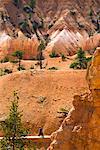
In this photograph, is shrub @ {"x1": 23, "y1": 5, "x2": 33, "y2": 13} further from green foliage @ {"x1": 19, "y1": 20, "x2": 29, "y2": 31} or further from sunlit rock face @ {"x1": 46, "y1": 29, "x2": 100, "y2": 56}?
sunlit rock face @ {"x1": 46, "y1": 29, "x2": 100, "y2": 56}

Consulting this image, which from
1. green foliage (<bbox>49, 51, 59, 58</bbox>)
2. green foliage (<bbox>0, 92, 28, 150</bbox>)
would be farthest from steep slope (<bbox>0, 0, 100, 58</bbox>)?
green foliage (<bbox>0, 92, 28, 150</bbox>)

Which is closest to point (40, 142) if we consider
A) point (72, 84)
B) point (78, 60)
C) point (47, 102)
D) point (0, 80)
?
point (47, 102)

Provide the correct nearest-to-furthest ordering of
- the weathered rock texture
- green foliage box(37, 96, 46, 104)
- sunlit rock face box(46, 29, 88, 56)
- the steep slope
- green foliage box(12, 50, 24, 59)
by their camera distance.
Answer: the weathered rock texture → green foliage box(37, 96, 46, 104) → green foliage box(12, 50, 24, 59) → sunlit rock face box(46, 29, 88, 56) → the steep slope

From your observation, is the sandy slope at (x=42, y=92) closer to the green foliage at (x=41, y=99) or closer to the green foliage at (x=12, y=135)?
the green foliage at (x=41, y=99)

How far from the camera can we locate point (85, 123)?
1697 centimetres

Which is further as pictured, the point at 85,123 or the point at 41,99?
the point at 41,99

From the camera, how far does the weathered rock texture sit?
1648 cm

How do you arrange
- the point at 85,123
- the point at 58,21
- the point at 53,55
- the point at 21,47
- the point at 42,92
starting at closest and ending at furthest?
1. the point at 85,123
2. the point at 42,92
3. the point at 53,55
4. the point at 21,47
5. the point at 58,21

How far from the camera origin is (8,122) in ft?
89.4

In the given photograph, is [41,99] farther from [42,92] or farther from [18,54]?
[18,54]

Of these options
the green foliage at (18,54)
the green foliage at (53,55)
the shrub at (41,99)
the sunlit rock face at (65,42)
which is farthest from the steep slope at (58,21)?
the shrub at (41,99)

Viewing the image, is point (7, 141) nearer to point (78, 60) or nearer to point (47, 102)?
point (47, 102)

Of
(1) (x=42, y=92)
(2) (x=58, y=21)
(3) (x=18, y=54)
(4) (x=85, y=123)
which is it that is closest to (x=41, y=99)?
(1) (x=42, y=92)

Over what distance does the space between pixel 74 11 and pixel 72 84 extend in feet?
205
